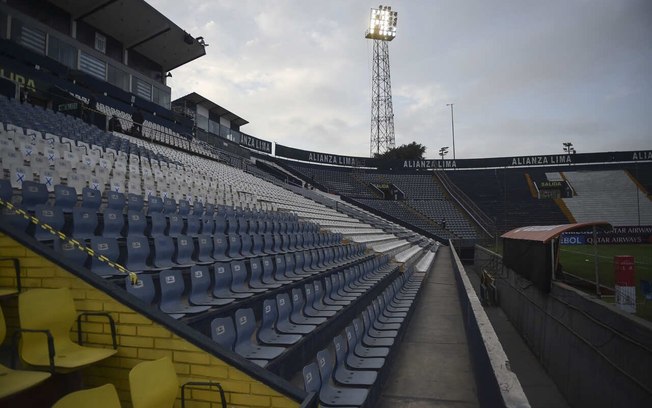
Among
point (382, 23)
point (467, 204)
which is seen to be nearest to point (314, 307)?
point (467, 204)

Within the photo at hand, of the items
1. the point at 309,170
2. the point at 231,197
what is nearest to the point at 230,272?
the point at 231,197

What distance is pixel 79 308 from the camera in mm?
2547

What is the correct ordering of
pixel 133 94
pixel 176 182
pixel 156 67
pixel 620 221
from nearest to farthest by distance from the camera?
pixel 176 182, pixel 133 94, pixel 156 67, pixel 620 221

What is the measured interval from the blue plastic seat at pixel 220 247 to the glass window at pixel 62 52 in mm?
15762

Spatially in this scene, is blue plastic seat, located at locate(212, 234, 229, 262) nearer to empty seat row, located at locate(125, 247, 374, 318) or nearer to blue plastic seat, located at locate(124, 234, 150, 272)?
empty seat row, located at locate(125, 247, 374, 318)

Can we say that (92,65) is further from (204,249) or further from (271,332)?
(271,332)

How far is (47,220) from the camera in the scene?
437cm

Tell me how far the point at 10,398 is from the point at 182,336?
0.80m

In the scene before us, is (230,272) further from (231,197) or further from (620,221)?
(620,221)

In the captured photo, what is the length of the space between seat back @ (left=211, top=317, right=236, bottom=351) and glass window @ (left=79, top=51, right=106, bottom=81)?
63.7ft

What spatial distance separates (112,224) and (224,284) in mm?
1745

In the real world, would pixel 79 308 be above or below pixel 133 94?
below

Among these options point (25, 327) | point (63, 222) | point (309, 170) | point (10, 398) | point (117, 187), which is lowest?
point (10, 398)

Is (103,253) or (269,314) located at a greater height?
(103,253)
